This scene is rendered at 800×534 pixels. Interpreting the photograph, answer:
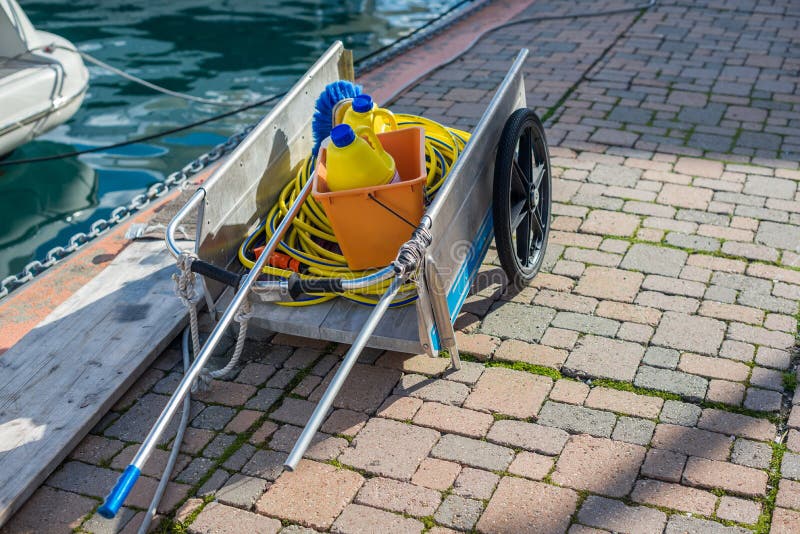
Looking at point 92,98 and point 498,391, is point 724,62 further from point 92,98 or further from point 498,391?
point 92,98

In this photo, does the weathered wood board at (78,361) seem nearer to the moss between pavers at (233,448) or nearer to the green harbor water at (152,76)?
the moss between pavers at (233,448)

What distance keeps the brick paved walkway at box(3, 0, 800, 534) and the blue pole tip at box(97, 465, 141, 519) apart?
2.77ft

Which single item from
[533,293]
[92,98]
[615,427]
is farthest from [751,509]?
[92,98]

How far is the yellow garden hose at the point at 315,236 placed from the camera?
4227 millimetres

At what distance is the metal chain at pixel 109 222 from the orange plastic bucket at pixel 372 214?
7.57ft

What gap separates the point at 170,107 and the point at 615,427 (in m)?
7.40

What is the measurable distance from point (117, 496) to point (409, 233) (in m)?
1.99

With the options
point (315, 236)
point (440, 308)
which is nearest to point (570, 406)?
point (440, 308)

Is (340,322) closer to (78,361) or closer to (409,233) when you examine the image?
(409,233)

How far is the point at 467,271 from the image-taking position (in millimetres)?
4250

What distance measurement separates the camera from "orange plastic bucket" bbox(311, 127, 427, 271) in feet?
13.1

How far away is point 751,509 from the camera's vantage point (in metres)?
3.32

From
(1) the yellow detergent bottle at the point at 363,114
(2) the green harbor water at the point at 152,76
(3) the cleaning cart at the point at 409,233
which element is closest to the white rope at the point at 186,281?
(3) the cleaning cart at the point at 409,233

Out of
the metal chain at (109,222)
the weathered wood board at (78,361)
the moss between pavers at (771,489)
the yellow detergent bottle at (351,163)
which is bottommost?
the metal chain at (109,222)
